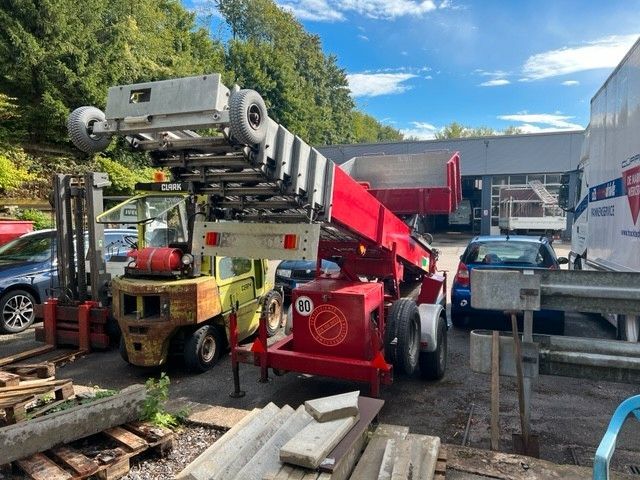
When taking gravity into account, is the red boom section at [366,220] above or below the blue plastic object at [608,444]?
above

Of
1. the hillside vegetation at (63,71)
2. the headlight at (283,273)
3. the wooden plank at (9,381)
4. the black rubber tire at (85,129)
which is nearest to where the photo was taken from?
the black rubber tire at (85,129)

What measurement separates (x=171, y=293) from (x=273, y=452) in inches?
121

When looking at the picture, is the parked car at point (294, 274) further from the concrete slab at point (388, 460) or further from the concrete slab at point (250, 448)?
the concrete slab at point (388, 460)

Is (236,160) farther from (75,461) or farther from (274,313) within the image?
(274,313)

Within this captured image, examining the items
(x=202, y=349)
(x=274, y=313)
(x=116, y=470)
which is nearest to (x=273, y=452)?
(x=116, y=470)

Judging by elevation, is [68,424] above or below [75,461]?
above

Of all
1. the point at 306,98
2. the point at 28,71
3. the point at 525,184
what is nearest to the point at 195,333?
the point at 28,71

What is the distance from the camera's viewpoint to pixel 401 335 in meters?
4.85

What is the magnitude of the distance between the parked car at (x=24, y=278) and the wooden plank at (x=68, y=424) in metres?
4.70

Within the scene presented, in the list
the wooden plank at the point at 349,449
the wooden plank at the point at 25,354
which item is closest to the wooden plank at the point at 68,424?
the wooden plank at the point at 349,449

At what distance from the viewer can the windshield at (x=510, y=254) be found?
24.9ft

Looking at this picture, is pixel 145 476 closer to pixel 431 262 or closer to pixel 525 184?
pixel 431 262

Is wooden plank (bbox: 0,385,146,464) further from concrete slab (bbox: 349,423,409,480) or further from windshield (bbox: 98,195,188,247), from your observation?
windshield (bbox: 98,195,188,247)

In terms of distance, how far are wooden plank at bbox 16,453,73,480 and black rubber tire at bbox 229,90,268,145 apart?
2471 millimetres
